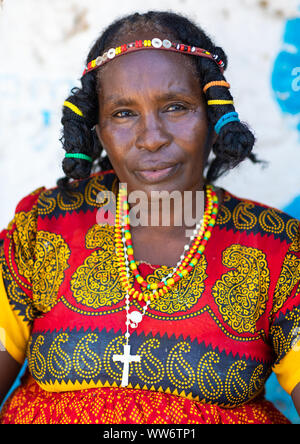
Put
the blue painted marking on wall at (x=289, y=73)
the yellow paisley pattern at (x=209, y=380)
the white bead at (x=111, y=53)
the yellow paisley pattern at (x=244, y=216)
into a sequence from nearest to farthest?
1. the yellow paisley pattern at (x=209, y=380)
2. the white bead at (x=111, y=53)
3. the yellow paisley pattern at (x=244, y=216)
4. the blue painted marking on wall at (x=289, y=73)

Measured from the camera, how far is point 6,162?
2760mm

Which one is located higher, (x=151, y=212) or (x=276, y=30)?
(x=276, y=30)

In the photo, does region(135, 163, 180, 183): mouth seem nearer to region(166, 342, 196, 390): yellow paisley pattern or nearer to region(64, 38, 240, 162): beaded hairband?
region(64, 38, 240, 162): beaded hairband

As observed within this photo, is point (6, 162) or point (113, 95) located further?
point (6, 162)

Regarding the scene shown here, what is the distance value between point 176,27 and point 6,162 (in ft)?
4.30

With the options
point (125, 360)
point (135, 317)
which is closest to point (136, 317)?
point (135, 317)

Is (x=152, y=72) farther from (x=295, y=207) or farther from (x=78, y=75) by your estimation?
(x=295, y=207)

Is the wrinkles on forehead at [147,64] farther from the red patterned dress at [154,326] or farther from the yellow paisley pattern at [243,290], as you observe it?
the yellow paisley pattern at [243,290]

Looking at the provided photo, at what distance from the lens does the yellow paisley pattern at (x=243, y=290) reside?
1.72 m

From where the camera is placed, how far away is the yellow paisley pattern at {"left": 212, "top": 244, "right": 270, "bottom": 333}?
5.65 feet

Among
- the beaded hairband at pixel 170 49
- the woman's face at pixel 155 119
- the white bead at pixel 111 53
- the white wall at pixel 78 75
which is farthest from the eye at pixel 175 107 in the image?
the white wall at pixel 78 75
